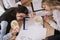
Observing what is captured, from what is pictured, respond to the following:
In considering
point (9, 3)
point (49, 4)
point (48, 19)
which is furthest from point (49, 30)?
point (9, 3)

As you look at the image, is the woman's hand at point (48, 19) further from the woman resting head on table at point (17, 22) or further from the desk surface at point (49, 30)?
the woman resting head on table at point (17, 22)

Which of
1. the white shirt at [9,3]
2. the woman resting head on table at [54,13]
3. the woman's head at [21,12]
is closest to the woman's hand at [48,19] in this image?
the woman resting head on table at [54,13]

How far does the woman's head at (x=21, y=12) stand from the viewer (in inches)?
51.3

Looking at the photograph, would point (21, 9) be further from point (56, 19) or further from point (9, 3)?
point (56, 19)

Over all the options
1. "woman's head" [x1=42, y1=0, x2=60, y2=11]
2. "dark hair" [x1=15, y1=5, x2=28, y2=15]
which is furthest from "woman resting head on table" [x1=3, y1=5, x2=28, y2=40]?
"woman's head" [x1=42, y1=0, x2=60, y2=11]

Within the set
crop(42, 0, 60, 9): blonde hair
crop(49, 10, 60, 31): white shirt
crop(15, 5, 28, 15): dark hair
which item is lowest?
crop(49, 10, 60, 31): white shirt

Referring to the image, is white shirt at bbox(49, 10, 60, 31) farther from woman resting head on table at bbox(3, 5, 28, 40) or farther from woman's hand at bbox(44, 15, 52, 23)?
woman resting head on table at bbox(3, 5, 28, 40)

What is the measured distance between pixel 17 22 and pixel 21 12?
3.3 inches

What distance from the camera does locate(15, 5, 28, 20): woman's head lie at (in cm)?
130

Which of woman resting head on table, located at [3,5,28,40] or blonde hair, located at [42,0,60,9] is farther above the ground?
blonde hair, located at [42,0,60,9]

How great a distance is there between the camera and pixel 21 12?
132 cm

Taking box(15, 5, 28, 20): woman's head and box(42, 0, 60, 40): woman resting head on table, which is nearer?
box(42, 0, 60, 40): woman resting head on table

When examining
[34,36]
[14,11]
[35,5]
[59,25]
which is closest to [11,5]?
[14,11]

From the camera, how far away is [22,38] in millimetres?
1282
